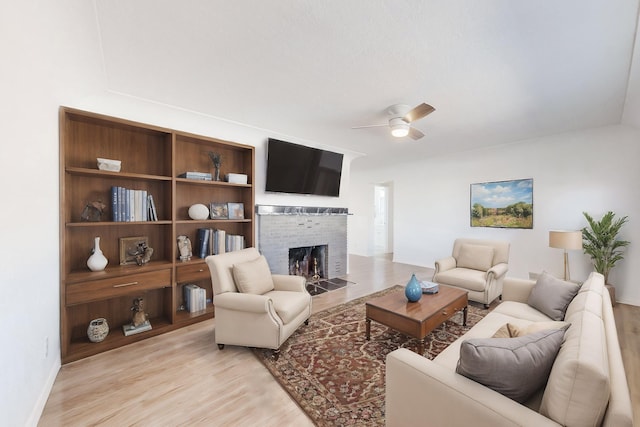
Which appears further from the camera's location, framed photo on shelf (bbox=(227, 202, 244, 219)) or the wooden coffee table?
framed photo on shelf (bbox=(227, 202, 244, 219))

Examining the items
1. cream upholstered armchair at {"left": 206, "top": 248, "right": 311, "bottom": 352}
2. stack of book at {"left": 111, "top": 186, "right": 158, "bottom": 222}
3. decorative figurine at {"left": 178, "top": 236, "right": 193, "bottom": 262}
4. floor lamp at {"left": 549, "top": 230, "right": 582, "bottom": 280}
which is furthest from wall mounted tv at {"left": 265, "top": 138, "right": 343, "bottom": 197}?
floor lamp at {"left": 549, "top": 230, "right": 582, "bottom": 280}

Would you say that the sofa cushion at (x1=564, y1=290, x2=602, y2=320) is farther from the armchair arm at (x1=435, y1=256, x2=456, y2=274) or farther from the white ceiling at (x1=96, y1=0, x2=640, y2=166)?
the armchair arm at (x1=435, y1=256, x2=456, y2=274)

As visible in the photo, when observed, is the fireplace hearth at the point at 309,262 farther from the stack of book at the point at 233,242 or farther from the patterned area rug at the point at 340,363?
the patterned area rug at the point at 340,363

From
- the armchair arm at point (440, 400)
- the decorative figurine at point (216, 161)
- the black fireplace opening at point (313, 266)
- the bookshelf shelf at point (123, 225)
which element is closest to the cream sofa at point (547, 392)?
the armchair arm at point (440, 400)

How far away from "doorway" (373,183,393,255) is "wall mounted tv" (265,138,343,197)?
3.72 metres

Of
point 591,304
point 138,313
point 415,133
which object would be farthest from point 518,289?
point 138,313

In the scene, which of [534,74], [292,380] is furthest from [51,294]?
[534,74]

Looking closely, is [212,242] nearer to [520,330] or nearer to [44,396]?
[44,396]

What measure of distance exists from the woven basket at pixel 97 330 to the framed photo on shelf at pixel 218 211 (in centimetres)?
149

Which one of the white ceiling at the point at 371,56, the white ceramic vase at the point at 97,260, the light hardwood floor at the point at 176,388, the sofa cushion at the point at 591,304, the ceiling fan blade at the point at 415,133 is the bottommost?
the light hardwood floor at the point at 176,388

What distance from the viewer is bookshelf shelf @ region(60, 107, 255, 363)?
2.35 m

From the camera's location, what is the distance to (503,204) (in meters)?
4.90

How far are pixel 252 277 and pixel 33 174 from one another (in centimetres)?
170

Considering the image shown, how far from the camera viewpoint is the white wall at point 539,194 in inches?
147
